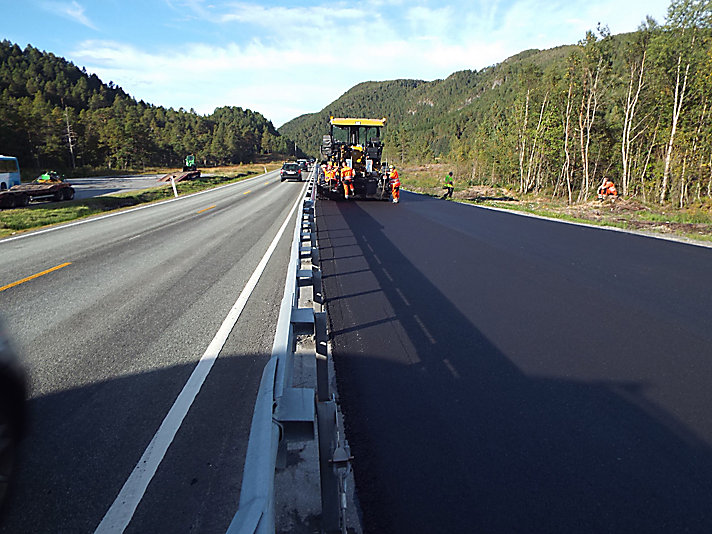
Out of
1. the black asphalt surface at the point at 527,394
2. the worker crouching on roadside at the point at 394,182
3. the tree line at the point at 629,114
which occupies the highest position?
the tree line at the point at 629,114

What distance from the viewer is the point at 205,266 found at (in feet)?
27.7

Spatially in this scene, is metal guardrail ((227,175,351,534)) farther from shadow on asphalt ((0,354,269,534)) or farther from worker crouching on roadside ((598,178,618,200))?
worker crouching on roadside ((598,178,618,200))

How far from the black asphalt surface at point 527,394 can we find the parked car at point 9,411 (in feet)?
7.11

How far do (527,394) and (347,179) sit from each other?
1736 centimetres

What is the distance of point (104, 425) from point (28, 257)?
7851 millimetres

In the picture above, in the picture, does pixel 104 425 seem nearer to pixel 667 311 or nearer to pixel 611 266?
pixel 667 311

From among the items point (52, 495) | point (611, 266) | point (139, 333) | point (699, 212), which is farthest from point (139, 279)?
point (699, 212)

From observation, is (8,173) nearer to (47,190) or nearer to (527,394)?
(47,190)

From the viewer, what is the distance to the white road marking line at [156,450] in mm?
2443

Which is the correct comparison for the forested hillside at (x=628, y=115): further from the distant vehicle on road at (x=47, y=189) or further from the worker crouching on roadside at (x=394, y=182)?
the distant vehicle on road at (x=47, y=189)

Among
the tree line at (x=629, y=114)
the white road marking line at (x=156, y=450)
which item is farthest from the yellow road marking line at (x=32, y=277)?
the tree line at (x=629, y=114)

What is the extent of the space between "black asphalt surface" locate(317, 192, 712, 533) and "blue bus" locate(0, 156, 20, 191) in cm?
2578

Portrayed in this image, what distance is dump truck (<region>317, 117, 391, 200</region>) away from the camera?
807 inches

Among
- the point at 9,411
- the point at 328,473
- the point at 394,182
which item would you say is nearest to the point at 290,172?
the point at 394,182
